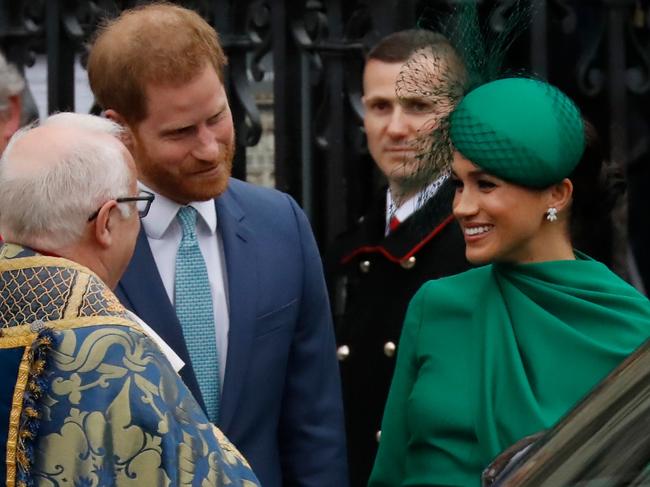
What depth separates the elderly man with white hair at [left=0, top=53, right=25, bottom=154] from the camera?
4906 millimetres

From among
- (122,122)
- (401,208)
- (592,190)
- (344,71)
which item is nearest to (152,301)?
(122,122)

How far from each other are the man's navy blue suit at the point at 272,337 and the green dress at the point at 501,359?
351 mm

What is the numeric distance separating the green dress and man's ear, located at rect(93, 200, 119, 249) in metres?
0.96

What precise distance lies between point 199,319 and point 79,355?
1000 mm

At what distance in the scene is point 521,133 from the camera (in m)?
3.96

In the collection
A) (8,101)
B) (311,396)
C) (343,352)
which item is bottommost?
(343,352)

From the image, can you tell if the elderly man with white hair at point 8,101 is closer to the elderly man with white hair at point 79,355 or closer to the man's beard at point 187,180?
the man's beard at point 187,180

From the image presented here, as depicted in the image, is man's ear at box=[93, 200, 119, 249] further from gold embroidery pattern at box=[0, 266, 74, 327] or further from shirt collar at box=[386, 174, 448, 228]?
shirt collar at box=[386, 174, 448, 228]

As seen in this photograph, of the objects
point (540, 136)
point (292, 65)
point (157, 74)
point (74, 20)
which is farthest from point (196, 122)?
point (74, 20)

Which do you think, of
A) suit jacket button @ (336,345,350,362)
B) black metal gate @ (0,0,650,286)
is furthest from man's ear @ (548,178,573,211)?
black metal gate @ (0,0,650,286)

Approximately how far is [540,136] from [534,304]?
Answer: 0.38 m

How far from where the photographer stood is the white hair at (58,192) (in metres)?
3.37

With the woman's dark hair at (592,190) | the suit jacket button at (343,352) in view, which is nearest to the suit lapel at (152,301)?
the woman's dark hair at (592,190)

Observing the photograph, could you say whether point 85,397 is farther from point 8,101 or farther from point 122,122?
point 8,101
